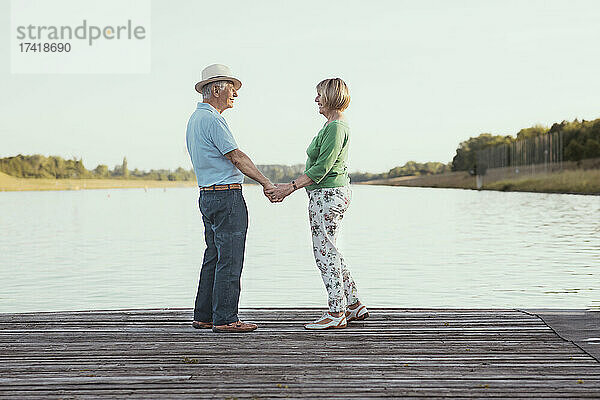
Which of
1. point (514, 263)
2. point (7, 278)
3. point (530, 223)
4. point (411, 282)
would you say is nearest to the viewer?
point (411, 282)

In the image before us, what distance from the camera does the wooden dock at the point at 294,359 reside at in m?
3.98

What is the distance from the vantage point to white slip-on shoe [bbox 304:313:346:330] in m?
5.63

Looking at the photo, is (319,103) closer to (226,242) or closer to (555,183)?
(226,242)

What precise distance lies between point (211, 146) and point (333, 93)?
103 centimetres

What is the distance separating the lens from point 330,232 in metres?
5.71

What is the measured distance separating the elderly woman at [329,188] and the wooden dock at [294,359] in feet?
0.93

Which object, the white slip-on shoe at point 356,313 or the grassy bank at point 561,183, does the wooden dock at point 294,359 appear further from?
the grassy bank at point 561,183

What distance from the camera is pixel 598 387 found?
398cm

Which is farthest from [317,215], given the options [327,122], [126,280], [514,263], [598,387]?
[514,263]

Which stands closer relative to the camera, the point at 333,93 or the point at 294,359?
the point at 294,359

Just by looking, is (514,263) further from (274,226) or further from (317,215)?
(274,226)

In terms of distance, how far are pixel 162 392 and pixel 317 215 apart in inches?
85.6

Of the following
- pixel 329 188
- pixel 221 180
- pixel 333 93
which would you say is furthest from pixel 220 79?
pixel 329 188

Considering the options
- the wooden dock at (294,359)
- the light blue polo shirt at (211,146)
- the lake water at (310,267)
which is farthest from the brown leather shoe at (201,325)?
the lake water at (310,267)
